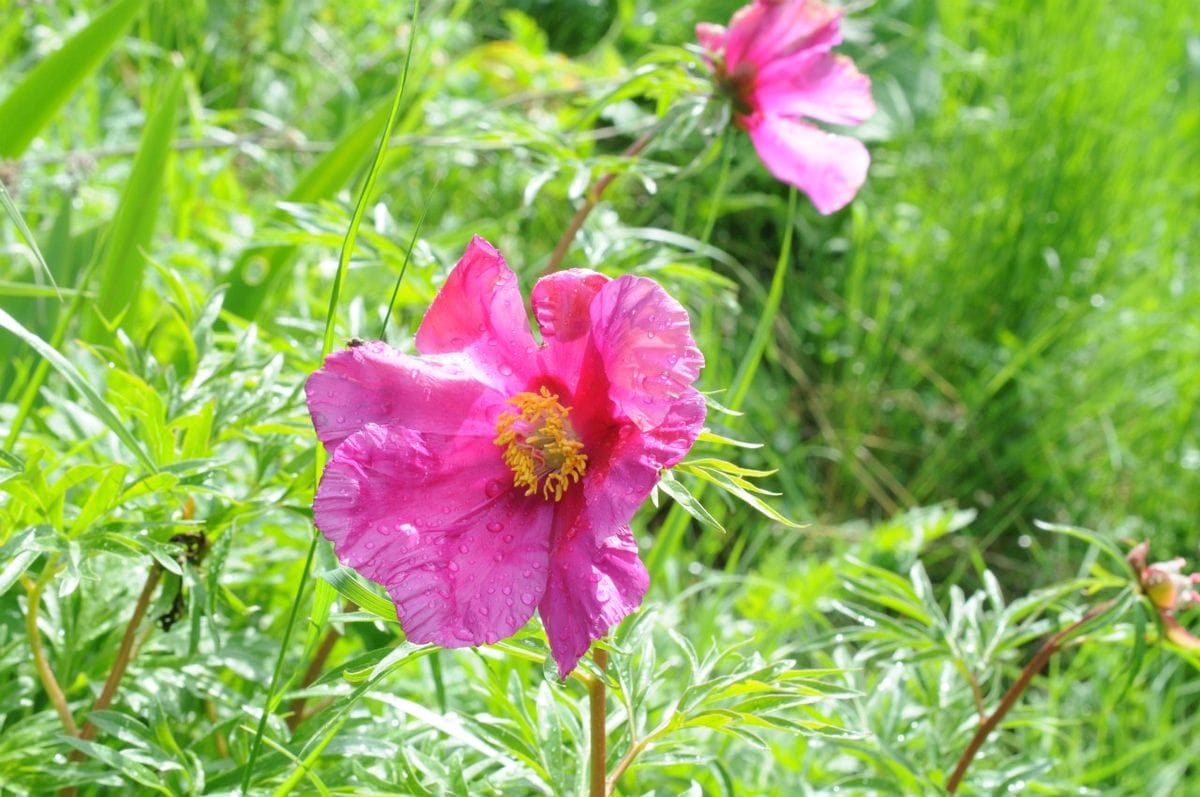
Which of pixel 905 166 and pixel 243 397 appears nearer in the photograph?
pixel 243 397

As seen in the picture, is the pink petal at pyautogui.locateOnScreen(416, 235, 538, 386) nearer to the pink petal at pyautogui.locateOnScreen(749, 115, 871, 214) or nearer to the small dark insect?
the small dark insect

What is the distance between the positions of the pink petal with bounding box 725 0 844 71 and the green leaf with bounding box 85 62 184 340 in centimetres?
62

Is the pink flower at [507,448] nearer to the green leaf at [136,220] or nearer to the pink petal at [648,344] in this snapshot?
the pink petal at [648,344]

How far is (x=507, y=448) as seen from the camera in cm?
81

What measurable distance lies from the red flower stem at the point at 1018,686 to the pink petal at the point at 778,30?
554mm

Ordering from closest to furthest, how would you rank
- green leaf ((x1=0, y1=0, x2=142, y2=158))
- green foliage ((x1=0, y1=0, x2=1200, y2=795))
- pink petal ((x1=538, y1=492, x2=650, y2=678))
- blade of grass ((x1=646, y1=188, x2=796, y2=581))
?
pink petal ((x1=538, y1=492, x2=650, y2=678)) → green foliage ((x1=0, y1=0, x2=1200, y2=795)) → blade of grass ((x1=646, y1=188, x2=796, y2=581)) → green leaf ((x1=0, y1=0, x2=142, y2=158))

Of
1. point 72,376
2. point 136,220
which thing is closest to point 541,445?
point 72,376

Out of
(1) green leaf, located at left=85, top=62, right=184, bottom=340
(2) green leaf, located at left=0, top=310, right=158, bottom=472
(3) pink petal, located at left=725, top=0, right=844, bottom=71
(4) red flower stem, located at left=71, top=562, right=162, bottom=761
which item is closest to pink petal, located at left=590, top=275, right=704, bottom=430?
(2) green leaf, located at left=0, top=310, right=158, bottom=472

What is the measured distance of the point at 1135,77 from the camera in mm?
2541

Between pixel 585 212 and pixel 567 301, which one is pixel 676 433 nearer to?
pixel 567 301

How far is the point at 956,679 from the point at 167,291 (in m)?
1.02

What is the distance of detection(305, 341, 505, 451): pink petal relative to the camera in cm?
77

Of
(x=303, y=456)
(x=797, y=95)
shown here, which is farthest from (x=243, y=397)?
(x=797, y=95)

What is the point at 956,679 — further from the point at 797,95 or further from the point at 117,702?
the point at 117,702
